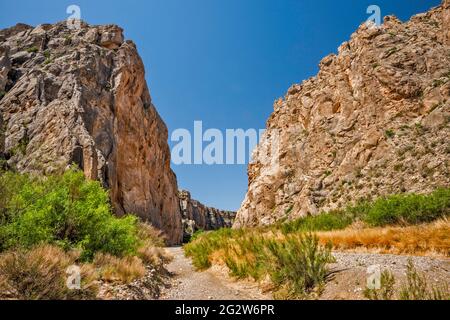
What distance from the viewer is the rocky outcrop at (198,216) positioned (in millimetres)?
85375

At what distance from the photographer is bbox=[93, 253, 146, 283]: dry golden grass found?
6688 mm

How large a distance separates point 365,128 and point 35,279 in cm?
4026

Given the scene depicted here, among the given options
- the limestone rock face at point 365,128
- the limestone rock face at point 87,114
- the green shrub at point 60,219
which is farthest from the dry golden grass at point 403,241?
the limestone rock face at point 365,128

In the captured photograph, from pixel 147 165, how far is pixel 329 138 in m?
25.5

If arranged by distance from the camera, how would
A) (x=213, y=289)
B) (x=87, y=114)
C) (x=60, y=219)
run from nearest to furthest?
(x=60, y=219), (x=213, y=289), (x=87, y=114)

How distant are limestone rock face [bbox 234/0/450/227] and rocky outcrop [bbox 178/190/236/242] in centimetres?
3674

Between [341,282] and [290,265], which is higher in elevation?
[290,265]

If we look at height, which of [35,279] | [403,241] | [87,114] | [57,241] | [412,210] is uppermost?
[87,114]

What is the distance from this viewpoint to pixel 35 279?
4801 millimetres

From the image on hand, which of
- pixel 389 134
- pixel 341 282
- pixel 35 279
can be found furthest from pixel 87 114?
pixel 389 134

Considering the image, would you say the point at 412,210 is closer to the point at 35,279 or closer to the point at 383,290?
the point at 383,290
